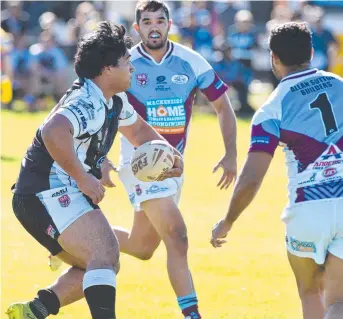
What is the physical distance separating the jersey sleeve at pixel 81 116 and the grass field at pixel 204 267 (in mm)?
1920

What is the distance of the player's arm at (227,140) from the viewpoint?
7805mm

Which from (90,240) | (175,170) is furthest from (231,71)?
(90,240)

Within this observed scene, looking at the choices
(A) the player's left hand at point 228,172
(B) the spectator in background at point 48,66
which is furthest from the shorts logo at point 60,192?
(B) the spectator in background at point 48,66

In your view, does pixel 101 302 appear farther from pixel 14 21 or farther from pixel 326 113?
pixel 14 21

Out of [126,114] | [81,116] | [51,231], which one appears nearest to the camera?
[81,116]

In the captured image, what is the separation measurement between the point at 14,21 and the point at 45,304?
17701 millimetres

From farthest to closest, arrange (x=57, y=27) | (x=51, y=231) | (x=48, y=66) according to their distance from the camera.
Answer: (x=57, y=27) → (x=48, y=66) → (x=51, y=231)

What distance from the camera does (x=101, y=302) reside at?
6.02m

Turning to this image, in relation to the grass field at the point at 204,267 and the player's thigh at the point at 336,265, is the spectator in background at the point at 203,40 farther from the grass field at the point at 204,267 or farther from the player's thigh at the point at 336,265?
the player's thigh at the point at 336,265

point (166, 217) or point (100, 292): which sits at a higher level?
point (166, 217)

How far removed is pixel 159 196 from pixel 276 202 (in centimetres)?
549

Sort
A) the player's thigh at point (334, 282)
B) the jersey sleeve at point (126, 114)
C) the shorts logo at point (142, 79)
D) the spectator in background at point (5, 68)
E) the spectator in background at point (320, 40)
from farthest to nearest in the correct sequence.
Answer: the spectator in background at point (320, 40)
the spectator in background at point (5, 68)
the shorts logo at point (142, 79)
the jersey sleeve at point (126, 114)
the player's thigh at point (334, 282)

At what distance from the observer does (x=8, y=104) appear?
908 inches

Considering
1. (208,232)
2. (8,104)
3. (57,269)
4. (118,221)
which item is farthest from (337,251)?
(8,104)
